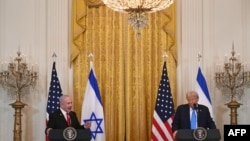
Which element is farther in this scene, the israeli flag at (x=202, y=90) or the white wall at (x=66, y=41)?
the white wall at (x=66, y=41)

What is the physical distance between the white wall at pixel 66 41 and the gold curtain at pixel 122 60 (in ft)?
0.69

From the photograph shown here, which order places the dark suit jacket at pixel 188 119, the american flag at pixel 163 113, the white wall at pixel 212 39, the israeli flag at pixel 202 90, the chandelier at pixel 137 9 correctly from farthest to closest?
the white wall at pixel 212 39 → the israeli flag at pixel 202 90 → the american flag at pixel 163 113 → the chandelier at pixel 137 9 → the dark suit jacket at pixel 188 119

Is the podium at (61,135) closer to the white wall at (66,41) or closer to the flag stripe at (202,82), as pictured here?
the white wall at (66,41)

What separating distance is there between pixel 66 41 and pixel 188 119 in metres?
3.90

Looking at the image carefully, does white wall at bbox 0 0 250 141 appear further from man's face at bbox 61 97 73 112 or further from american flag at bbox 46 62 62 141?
man's face at bbox 61 97 73 112

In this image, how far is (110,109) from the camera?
11391 millimetres

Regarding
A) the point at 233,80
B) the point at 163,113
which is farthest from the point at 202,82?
the point at 163,113

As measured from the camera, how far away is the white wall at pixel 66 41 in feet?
37.2

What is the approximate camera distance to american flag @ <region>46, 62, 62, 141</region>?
423 inches

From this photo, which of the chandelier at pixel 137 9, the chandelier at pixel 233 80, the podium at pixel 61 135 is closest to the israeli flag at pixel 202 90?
the chandelier at pixel 233 80

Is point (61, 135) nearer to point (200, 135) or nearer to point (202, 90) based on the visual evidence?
point (200, 135)

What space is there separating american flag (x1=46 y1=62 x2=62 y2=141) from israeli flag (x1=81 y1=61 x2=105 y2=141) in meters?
0.51

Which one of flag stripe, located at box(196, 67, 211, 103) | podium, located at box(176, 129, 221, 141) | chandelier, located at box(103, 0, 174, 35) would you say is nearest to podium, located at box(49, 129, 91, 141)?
podium, located at box(176, 129, 221, 141)

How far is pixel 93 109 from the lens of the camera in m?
10.7
